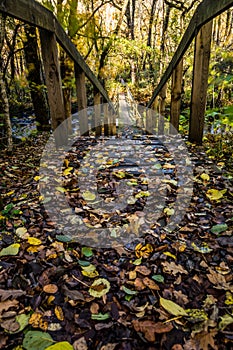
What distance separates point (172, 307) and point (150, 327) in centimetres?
12

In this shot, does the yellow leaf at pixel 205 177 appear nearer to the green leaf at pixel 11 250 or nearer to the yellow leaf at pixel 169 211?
the yellow leaf at pixel 169 211

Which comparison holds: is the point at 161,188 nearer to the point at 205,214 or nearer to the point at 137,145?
the point at 205,214

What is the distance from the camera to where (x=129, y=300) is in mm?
1046

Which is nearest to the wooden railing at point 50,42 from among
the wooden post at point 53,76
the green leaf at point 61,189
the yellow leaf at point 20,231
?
the wooden post at point 53,76

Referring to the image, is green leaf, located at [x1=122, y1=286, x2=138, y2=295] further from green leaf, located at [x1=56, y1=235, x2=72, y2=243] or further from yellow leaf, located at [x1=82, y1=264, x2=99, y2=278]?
green leaf, located at [x1=56, y1=235, x2=72, y2=243]

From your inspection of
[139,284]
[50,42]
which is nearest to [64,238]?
[139,284]

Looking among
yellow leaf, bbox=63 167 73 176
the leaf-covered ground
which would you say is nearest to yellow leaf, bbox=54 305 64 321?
the leaf-covered ground

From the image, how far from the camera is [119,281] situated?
114cm

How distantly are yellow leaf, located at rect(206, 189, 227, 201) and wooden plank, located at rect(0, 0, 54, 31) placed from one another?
1708 millimetres

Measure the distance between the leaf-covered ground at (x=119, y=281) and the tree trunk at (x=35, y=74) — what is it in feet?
11.9

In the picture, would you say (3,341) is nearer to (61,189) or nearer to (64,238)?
(64,238)

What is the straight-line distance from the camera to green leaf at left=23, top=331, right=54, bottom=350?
33.4 inches

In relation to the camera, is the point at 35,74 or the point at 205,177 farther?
the point at 35,74

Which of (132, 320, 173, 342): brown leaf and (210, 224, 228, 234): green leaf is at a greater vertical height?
(210, 224, 228, 234): green leaf
